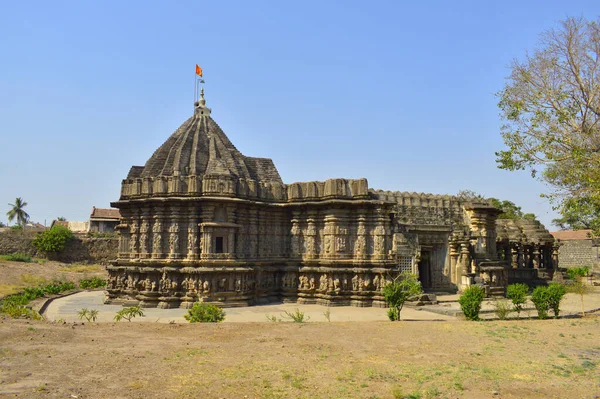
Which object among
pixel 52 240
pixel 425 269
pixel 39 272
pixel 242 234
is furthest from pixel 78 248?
pixel 425 269

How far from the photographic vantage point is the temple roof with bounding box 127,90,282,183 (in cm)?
2223

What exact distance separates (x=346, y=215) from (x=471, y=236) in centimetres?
862

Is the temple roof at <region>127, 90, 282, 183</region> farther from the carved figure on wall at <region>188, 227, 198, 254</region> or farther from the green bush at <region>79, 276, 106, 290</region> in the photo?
the green bush at <region>79, 276, 106, 290</region>

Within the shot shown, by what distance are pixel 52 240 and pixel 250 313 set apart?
3173cm

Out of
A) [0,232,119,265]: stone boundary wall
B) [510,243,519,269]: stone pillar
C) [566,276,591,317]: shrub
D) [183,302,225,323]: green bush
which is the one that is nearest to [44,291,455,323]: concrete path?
[183,302,225,323]: green bush

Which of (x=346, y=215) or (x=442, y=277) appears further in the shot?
(x=442, y=277)

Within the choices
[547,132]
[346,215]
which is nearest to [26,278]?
[346,215]

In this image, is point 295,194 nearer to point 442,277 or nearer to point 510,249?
point 442,277

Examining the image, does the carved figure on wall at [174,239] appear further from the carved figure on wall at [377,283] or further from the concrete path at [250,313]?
the carved figure on wall at [377,283]

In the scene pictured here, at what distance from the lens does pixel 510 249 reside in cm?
3170

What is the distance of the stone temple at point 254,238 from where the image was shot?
20.6 m

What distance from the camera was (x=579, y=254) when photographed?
4875cm

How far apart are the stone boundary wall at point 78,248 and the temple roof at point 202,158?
2285 cm

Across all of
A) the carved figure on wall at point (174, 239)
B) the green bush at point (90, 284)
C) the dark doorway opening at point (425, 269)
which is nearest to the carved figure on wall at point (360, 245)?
the dark doorway opening at point (425, 269)
